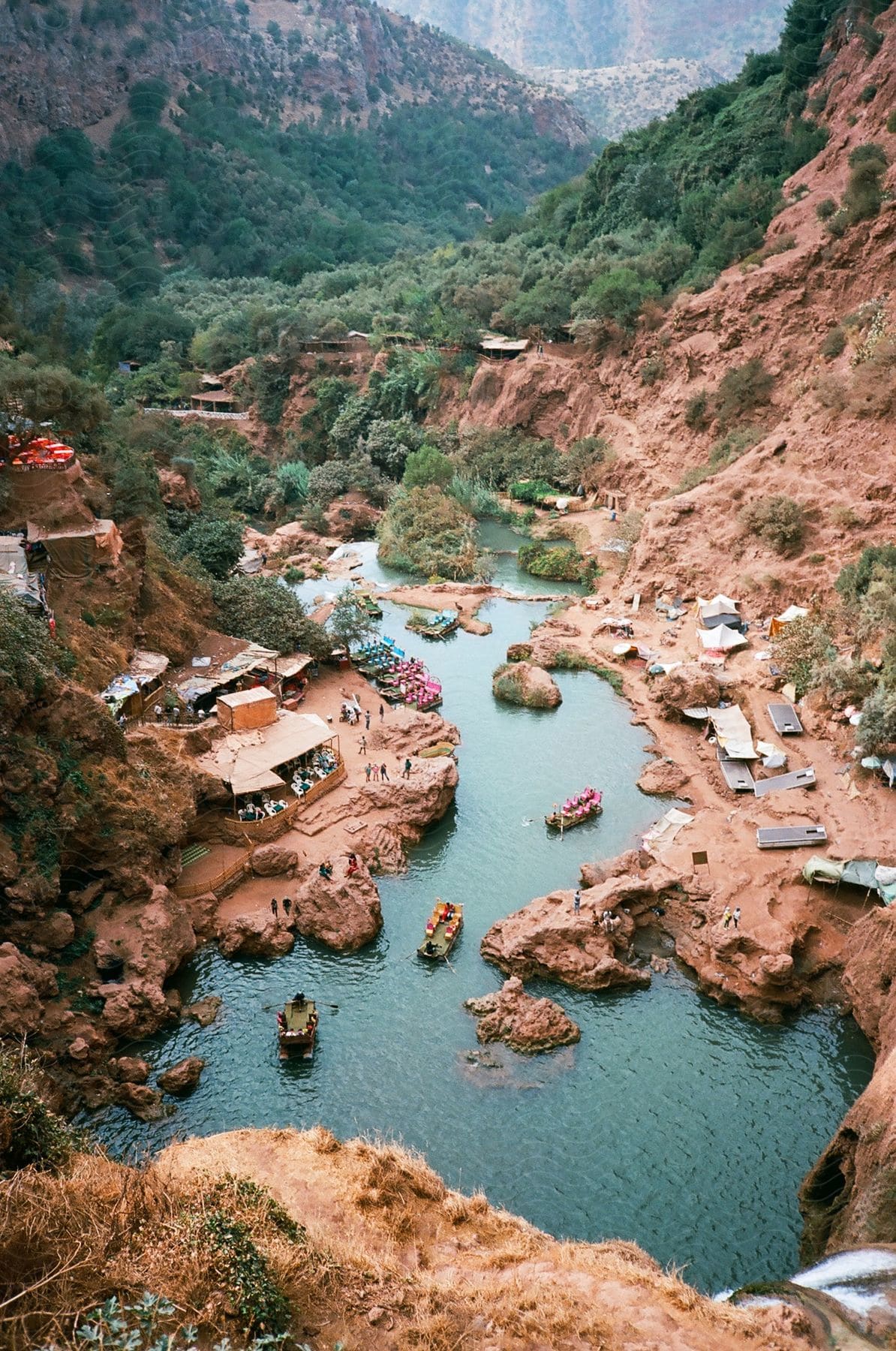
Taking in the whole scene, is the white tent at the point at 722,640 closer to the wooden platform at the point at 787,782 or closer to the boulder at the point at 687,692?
the boulder at the point at 687,692

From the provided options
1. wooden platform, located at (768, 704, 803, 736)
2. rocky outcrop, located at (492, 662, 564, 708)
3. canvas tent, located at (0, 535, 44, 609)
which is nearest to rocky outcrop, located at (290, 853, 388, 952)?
canvas tent, located at (0, 535, 44, 609)

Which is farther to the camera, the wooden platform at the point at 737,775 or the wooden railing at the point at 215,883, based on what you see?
the wooden platform at the point at 737,775

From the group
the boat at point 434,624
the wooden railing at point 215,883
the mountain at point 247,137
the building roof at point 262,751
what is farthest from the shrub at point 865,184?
the mountain at point 247,137

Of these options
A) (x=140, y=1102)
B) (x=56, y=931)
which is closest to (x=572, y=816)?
(x=140, y=1102)

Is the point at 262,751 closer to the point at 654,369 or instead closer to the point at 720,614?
the point at 720,614

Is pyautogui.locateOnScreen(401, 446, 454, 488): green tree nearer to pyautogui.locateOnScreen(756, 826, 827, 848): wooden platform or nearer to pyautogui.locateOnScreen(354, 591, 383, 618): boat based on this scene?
pyautogui.locateOnScreen(354, 591, 383, 618): boat
